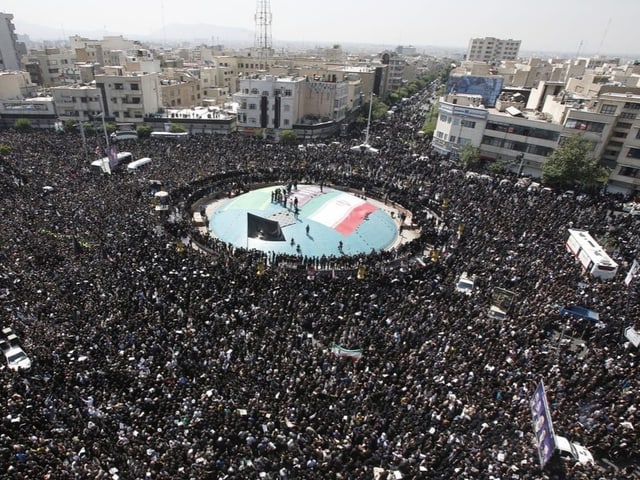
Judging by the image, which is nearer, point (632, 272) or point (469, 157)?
point (632, 272)

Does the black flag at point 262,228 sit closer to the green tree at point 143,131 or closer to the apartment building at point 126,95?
the green tree at point 143,131

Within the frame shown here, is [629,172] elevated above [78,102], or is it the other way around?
[629,172]

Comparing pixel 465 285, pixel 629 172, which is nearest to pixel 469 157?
pixel 629 172

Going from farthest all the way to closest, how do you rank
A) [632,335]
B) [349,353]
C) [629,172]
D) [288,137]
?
[288,137]
[629,172]
[632,335]
[349,353]

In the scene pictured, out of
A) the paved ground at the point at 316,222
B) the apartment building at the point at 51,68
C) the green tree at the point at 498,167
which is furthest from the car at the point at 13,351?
the apartment building at the point at 51,68

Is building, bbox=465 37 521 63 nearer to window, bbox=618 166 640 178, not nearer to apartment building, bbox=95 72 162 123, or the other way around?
window, bbox=618 166 640 178

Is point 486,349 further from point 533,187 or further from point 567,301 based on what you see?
point 533,187

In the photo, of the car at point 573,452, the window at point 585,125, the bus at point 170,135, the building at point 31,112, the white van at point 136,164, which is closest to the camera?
the car at point 573,452

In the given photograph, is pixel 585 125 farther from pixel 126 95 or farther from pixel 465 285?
pixel 126 95
